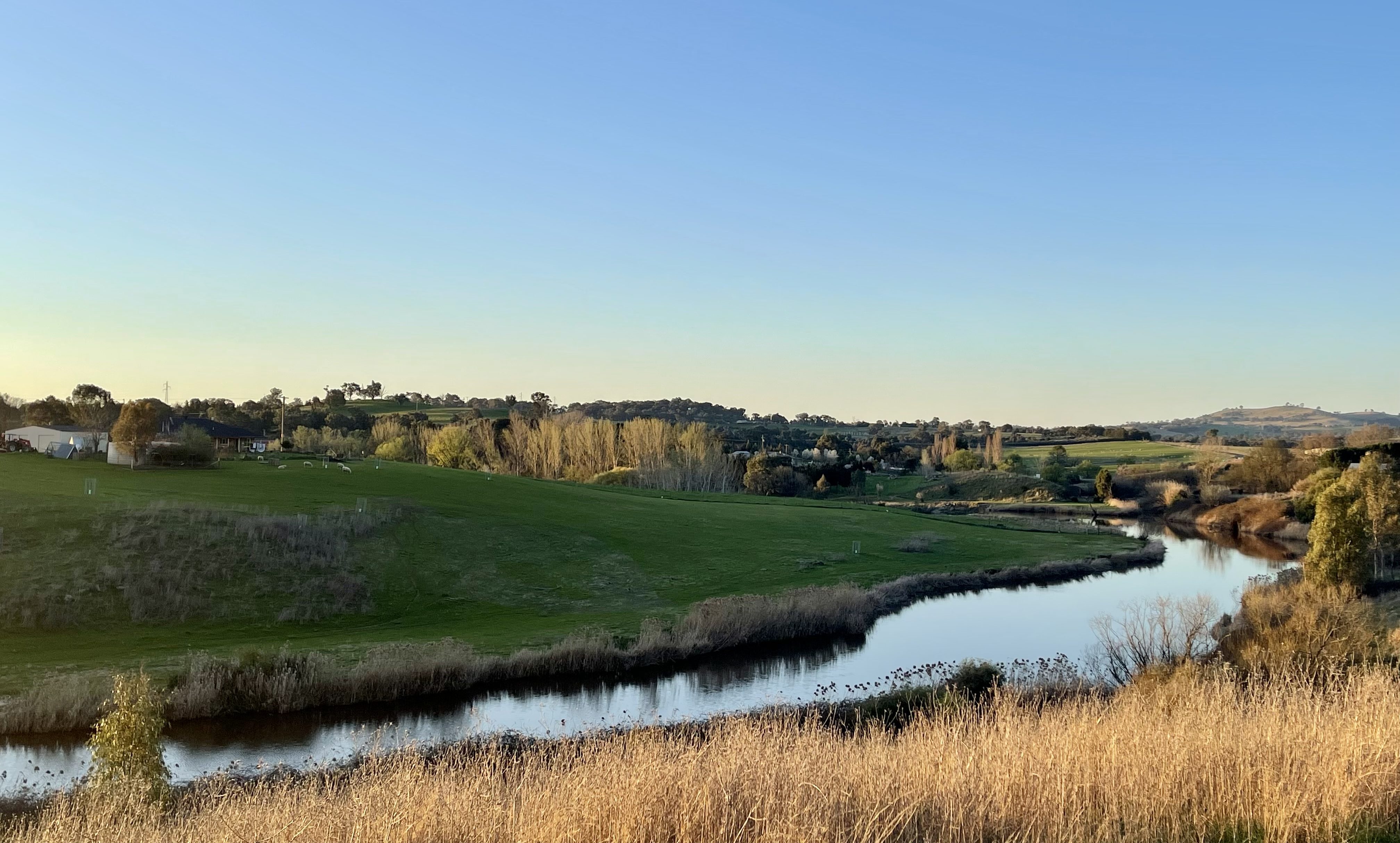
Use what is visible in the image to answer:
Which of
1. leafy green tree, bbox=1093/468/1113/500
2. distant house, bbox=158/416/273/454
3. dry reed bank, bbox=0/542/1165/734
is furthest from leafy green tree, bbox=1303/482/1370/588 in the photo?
leafy green tree, bbox=1093/468/1113/500

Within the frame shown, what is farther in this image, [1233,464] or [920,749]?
[1233,464]

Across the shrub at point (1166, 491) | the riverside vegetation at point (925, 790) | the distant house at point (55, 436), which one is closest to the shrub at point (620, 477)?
the distant house at point (55, 436)

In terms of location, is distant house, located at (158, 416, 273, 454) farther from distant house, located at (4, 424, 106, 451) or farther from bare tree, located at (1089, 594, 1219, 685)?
bare tree, located at (1089, 594, 1219, 685)

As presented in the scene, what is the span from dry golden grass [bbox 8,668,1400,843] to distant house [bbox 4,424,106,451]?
2150 inches

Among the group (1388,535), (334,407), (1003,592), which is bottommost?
(1003,592)

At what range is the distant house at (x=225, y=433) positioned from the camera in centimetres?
6650

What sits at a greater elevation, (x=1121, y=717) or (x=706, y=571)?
(x=1121, y=717)

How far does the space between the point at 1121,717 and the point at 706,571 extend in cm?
3272

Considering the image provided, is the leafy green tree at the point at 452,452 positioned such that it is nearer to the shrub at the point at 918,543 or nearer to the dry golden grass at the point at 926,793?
the shrub at the point at 918,543

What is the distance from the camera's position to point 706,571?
41625 millimetres

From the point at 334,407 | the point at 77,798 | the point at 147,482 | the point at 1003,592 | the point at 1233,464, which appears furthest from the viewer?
the point at 334,407

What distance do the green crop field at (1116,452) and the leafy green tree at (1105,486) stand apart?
27908mm

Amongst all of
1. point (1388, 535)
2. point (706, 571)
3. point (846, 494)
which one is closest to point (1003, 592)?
point (706, 571)

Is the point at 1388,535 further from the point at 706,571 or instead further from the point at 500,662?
the point at 500,662
